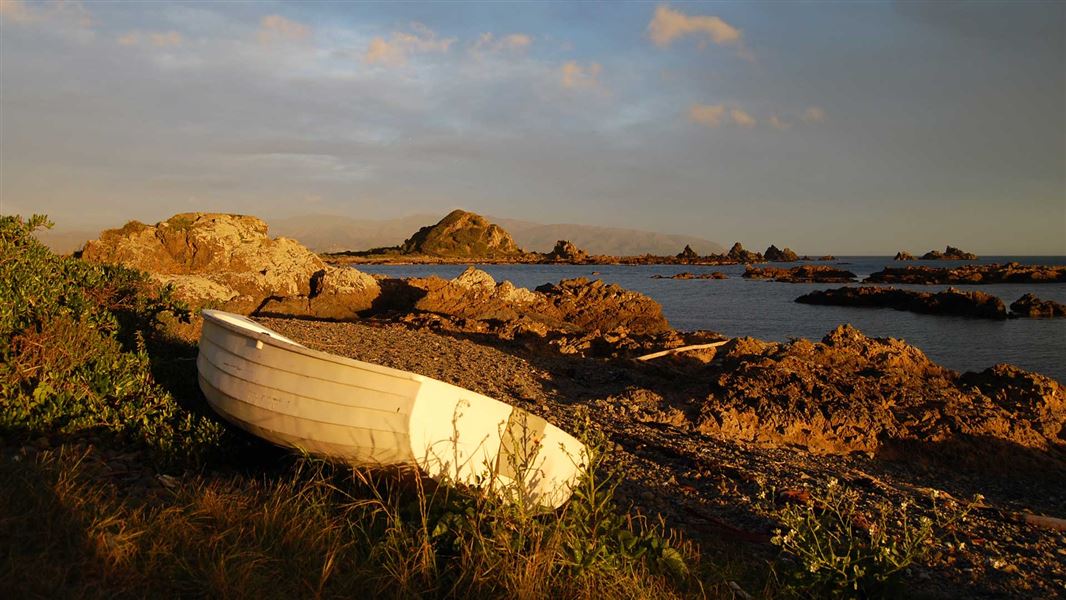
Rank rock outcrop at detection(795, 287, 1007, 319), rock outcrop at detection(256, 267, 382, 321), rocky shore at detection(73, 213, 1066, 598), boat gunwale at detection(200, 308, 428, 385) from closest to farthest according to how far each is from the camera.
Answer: boat gunwale at detection(200, 308, 428, 385) < rocky shore at detection(73, 213, 1066, 598) < rock outcrop at detection(256, 267, 382, 321) < rock outcrop at detection(795, 287, 1007, 319)

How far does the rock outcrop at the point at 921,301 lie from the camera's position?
3158cm

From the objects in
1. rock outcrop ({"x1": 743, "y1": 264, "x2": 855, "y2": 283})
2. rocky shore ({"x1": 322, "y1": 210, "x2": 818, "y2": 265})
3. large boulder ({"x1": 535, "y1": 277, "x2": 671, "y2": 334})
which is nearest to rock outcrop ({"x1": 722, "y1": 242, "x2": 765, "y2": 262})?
rocky shore ({"x1": 322, "y1": 210, "x2": 818, "y2": 265})

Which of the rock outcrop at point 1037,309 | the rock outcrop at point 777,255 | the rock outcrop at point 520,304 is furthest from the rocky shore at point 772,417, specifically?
the rock outcrop at point 777,255

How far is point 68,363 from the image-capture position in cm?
620

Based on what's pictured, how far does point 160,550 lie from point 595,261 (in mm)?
122527

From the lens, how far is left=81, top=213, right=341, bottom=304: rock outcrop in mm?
18750

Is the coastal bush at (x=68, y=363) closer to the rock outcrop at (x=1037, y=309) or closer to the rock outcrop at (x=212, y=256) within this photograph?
the rock outcrop at (x=212, y=256)

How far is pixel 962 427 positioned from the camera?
9094mm

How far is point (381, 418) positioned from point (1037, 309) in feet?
123

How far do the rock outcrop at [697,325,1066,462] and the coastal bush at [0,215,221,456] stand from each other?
21.0 feet

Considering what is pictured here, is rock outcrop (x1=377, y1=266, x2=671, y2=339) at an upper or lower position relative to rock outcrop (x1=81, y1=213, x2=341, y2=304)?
lower

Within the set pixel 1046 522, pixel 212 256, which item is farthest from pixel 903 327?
pixel 212 256

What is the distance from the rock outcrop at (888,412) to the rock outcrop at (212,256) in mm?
14023

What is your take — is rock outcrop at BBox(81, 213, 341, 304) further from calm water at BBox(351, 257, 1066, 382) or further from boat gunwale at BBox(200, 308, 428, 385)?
calm water at BBox(351, 257, 1066, 382)
